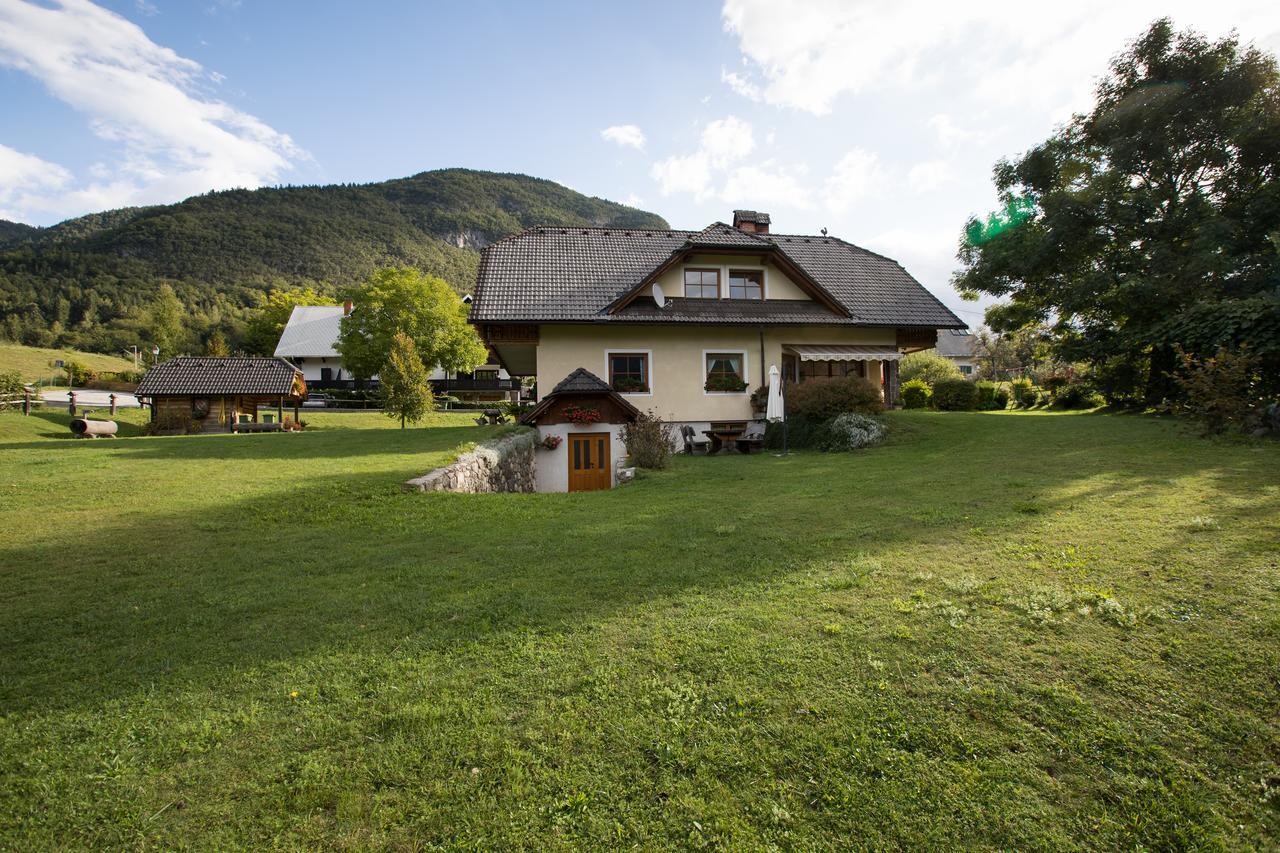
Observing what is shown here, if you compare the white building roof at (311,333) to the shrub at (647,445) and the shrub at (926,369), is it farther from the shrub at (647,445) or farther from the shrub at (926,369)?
the shrub at (647,445)

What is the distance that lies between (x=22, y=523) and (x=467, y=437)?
10.1 meters

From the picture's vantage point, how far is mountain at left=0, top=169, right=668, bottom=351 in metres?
80.4

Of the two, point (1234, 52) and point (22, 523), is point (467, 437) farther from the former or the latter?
point (1234, 52)

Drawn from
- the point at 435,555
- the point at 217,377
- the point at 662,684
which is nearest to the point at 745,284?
the point at 435,555

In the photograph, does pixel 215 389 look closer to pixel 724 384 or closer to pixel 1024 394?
pixel 724 384

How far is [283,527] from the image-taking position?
699 cm

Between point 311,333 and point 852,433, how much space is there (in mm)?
59200

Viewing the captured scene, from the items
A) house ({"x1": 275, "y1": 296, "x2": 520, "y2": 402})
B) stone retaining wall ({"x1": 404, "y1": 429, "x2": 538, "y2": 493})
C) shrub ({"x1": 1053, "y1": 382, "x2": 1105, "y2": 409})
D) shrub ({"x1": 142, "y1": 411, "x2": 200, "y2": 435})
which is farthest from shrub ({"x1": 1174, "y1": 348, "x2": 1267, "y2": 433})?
house ({"x1": 275, "y1": 296, "x2": 520, "y2": 402})

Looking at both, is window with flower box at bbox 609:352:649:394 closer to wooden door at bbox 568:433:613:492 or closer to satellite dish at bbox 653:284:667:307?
satellite dish at bbox 653:284:667:307

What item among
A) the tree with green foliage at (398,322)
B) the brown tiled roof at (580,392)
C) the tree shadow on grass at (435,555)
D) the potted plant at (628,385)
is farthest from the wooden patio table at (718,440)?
the tree with green foliage at (398,322)

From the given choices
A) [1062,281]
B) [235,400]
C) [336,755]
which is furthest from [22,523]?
[1062,281]

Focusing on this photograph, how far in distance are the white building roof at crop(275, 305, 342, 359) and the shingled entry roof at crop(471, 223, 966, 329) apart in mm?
42701

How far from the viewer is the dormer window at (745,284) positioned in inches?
795

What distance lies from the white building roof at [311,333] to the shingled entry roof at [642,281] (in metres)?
42.7
